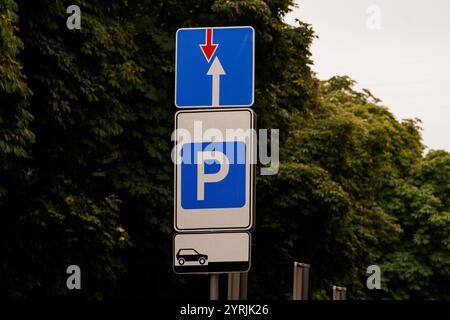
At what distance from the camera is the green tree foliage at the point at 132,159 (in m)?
24.8

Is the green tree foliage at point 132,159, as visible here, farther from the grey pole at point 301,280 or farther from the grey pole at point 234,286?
the grey pole at point 234,286

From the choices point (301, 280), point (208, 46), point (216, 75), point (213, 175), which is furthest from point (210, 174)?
point (301, 280)

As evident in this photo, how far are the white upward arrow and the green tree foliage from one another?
1135 cm

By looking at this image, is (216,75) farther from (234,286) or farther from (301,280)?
(301,280)

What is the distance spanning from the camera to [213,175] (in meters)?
9.62

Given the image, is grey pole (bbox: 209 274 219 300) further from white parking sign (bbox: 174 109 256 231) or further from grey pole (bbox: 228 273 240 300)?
grey pole (bbox: 228 273 240 300)

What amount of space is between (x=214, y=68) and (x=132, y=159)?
19.9 metres

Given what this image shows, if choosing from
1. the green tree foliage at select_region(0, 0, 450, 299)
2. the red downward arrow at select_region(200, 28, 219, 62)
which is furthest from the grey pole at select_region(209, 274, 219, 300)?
the green tree foliage at select_region(0, 0, 450, 299)

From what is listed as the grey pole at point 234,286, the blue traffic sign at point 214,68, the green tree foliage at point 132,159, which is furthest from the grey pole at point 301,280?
the blue traffic sign at point 214,68

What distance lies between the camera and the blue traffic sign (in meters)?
9.77

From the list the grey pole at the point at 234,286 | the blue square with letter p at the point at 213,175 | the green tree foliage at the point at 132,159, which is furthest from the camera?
the green tree foliage at the point at 132,159

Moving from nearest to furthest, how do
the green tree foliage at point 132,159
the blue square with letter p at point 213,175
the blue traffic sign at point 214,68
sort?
the blue square with letter p at point 213,175, the blue traffic sign at point 214,68, the green tree foliage at point 132,159
